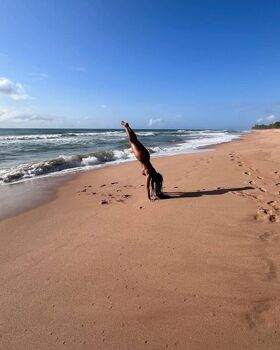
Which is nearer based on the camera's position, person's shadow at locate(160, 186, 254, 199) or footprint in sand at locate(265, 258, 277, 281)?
footprint in sand at locate(265, 258, 277, 281)

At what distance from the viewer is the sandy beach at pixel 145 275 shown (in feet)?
8.06

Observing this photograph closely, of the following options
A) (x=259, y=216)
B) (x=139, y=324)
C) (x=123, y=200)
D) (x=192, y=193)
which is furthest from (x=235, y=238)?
(x=123, y=200)

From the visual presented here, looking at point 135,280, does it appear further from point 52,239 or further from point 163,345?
point 52,239

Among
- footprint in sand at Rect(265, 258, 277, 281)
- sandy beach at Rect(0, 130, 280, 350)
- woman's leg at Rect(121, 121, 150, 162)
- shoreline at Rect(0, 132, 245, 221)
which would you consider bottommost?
shoreline at Rect(0, 132, 245, 221)

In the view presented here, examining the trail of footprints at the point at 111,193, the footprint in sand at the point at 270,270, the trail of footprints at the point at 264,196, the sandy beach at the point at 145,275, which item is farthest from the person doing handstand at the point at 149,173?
the footprint in sand at the point at 270,270

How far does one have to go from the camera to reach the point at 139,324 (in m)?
2.56

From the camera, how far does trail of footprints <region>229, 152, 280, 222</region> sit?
467cm

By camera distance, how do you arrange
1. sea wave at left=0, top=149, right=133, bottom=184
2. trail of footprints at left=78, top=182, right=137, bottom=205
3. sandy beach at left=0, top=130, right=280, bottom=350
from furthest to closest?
1. sea wave at left=0, top=149, right=133, bottom=184
2. trail of footprints at left=78, top=182, right=137, bottom=205
3. sandy beach at left=0, top=130, right=280, bottom=350

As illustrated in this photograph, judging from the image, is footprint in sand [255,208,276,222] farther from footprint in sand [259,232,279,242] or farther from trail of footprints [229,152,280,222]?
footprint in sand [259,232,279,242]

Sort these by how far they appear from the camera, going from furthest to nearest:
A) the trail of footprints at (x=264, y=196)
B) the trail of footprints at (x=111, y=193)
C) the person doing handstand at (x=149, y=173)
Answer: the trail of footprints at (x=111, y=193) → the person doing handstand at (x=149, y=173) → the trail of footprints at (x=264, y=196)

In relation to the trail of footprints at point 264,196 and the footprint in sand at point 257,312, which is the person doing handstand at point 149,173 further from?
the footprint in sand at point 257,312

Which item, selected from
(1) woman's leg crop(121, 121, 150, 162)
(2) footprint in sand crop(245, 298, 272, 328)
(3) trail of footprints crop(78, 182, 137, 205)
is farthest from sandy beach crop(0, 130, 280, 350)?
(1) woman's leg crop(121, 121, 150, 162)

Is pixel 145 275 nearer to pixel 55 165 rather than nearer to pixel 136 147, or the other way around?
pixel 136 147

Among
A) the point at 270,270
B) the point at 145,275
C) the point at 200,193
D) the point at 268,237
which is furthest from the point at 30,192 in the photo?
the point at 270,270
